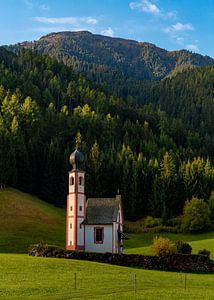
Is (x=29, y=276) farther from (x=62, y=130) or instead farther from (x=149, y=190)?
(x=62, y=130)

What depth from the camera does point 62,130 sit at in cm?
15075

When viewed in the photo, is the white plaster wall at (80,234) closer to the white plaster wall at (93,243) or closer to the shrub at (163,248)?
the white plaster wall at (93,243)

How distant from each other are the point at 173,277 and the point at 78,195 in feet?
77.9

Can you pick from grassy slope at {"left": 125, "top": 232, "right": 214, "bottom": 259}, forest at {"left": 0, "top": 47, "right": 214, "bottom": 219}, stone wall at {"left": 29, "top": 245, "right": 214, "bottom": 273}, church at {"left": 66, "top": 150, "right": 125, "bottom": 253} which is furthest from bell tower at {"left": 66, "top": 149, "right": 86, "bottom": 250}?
forest at {"left": 0, "top": 47, "right": 214, "bottom": 219}

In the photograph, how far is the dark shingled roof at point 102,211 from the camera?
72375 mm

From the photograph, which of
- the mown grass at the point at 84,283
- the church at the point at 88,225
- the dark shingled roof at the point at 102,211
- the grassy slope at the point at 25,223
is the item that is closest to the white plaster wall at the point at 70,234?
the church at the point at 88,225

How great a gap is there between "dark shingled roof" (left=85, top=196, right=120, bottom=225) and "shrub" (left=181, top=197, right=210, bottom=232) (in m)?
33.5

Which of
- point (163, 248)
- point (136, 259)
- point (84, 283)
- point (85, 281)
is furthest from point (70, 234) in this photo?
point (84, 283)

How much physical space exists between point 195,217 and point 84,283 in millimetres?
65716

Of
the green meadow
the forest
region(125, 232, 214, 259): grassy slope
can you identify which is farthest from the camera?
the forest

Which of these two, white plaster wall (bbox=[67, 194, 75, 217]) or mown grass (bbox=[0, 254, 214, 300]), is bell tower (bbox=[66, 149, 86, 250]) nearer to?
white plaster wall (bbox=[67, 194, 75, 217])

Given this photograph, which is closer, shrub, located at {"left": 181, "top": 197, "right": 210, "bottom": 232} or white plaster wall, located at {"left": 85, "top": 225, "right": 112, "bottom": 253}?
white plaster wall, located at {"left": 85, "top": 225, "right": 112, "bottom": 253}

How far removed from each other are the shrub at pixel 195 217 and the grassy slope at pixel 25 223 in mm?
23773

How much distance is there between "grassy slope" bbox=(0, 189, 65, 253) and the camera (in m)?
79.8
